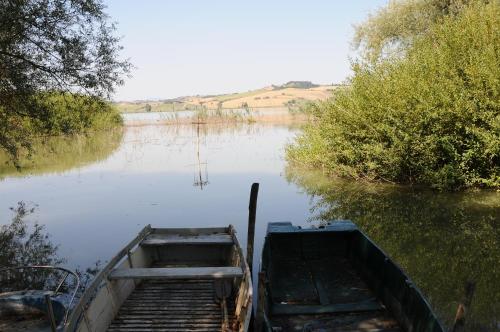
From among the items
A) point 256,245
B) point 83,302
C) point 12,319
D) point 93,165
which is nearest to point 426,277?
point 256,245

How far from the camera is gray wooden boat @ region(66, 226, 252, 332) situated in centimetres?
572

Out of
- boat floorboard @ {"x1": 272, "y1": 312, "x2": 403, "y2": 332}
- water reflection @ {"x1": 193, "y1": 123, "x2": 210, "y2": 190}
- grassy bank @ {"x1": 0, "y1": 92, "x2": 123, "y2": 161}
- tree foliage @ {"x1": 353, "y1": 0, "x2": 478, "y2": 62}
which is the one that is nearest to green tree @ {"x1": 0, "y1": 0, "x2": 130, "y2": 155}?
grassy bank @ {"x1": 0, "y1": 92, "x2": 123, "y2": 161}

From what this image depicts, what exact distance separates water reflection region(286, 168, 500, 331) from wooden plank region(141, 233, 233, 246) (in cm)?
394

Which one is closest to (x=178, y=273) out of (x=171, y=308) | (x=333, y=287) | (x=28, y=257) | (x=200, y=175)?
(x=171, y=308)

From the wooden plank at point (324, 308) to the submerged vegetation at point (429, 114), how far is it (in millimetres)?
9606

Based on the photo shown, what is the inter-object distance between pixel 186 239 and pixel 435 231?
269 inches

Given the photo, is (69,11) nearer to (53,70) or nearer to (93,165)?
(53,70)

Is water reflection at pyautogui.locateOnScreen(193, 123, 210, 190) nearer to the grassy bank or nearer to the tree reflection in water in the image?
the grassy bank

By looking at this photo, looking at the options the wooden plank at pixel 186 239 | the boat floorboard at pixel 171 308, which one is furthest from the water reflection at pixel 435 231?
the wooden plank at pixel 186 239

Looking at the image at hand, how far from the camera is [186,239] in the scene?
915 centimetres

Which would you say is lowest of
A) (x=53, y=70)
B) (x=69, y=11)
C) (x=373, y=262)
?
(x=373, y=262)

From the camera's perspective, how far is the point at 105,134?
1661 inches

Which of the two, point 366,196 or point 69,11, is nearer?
point 69,11

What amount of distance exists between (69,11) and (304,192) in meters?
10.6
